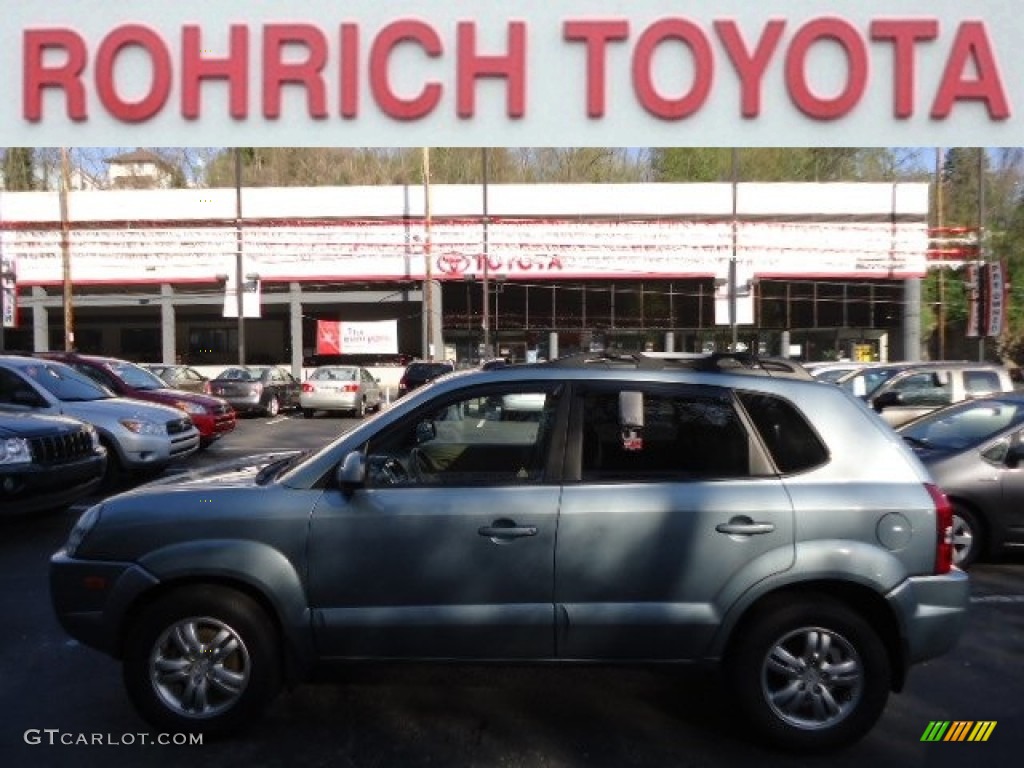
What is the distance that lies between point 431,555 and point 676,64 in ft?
8.72

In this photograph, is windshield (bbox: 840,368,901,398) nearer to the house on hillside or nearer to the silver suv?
the silver suv

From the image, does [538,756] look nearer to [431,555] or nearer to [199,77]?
[431,555]

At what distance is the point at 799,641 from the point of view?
3.57 m

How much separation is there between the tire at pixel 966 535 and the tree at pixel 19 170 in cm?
3517

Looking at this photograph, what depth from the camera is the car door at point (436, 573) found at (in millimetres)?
3531

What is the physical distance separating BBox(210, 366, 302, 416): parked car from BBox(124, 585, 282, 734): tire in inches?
Result: 705

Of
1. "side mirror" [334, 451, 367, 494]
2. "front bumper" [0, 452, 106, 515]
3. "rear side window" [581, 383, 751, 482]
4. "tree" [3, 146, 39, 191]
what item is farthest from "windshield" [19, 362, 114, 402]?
"tree" [3, 146, 39, 191]

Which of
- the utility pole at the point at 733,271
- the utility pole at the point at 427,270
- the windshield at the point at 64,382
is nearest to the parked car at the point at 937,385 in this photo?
the windshield at the point at 64,382

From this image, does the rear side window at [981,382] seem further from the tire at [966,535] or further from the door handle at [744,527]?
the door handle at [744,527]

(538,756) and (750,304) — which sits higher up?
(750,304)

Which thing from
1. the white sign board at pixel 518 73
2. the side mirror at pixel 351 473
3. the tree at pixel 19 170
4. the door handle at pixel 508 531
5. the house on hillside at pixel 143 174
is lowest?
the door handle at pixel 508 531

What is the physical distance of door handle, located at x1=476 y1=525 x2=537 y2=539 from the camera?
353cm

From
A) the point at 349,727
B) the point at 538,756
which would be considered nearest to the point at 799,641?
the point at 538,756

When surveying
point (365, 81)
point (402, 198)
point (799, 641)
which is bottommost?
point (799, 641)
